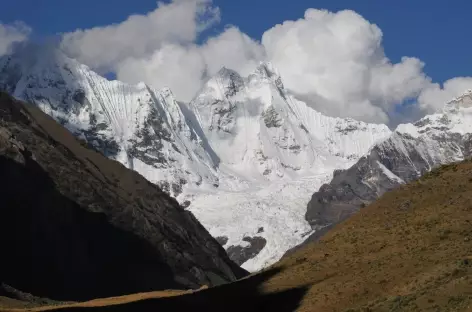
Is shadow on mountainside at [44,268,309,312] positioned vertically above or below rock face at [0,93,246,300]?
below

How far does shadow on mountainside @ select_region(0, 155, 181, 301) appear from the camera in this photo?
129750 mm

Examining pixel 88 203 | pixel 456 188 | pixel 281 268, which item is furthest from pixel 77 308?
pixel 88 203

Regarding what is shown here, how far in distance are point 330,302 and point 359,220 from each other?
18.1 m

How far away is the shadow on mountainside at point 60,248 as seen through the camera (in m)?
130

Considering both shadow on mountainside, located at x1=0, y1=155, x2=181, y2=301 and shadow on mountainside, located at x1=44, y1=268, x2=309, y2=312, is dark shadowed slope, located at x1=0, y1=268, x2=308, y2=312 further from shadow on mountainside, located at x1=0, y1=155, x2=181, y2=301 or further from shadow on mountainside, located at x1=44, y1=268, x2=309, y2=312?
shadow on mountainside, located at x1=0, y1=155, x2=181, y2=301

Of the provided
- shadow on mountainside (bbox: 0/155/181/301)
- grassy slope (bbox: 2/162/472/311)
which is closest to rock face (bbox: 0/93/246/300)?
shadow on mountainside (bbox: 0/155/181/301)

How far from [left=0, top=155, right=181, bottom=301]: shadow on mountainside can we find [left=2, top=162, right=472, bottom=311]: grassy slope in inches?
2773

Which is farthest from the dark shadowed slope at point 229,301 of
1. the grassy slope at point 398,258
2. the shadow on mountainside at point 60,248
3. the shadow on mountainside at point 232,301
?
the shadow on mountainside at point 60,248

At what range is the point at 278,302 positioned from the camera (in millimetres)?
50500

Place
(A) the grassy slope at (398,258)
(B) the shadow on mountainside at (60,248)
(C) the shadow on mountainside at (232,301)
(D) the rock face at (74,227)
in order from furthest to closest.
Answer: (D) the rock face at (74,227) < (B) the shadow on mountainside at (60,248) < (C) the shadow on mountainside at (232,301) < (A) the grassy slope at (398,258)

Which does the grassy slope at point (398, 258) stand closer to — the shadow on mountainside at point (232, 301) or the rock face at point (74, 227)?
the shadow on mountainside at point (232, 301)

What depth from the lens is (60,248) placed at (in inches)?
5595

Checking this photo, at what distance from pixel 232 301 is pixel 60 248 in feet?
305

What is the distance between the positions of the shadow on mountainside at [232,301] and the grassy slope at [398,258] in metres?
0.32
